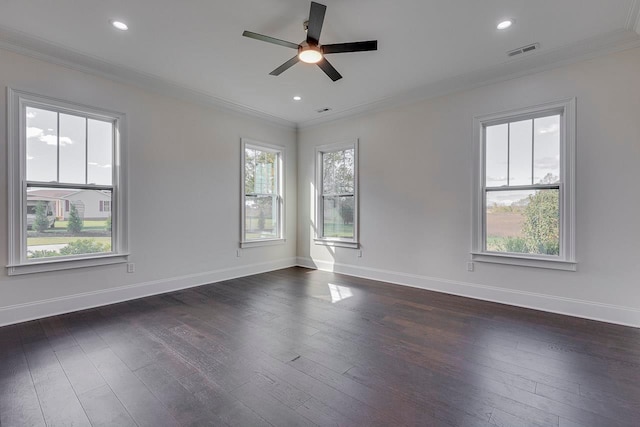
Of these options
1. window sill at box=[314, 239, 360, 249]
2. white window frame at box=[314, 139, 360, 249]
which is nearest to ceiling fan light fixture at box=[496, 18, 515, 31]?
white window frame at box=[314, 139, 360, 249]

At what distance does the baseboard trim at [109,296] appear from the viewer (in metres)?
3.22

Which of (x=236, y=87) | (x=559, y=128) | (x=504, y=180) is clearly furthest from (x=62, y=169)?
(x=559, y=128)

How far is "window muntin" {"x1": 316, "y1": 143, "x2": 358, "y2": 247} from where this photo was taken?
555 centimetres

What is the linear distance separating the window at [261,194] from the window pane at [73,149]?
228 cm

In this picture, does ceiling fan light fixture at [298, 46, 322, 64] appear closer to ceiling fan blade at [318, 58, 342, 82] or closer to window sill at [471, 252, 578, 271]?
ceiling fan blade at [318, 58, 342, 82]

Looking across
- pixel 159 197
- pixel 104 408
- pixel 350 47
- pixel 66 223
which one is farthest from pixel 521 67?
pixel 66 223

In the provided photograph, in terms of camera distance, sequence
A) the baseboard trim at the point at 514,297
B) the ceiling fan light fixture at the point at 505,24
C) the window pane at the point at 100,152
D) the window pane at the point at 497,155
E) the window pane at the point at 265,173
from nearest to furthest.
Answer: the ceiling fan light fixture at the point at 505,24
the baseboard trim at the point at 514,297
the window pane at the point at 100,152
the window pane at the point at 497,155
the window pane at the point at 265,173

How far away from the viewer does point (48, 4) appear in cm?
262

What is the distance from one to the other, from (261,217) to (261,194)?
1.45 feet

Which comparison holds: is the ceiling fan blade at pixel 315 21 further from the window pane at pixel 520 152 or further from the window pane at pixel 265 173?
the window pane at pixel 265 173

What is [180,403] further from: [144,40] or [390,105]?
[390,105]

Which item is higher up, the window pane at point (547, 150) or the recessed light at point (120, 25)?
the recessed light at point (120, 25)

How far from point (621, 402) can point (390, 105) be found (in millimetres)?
4291

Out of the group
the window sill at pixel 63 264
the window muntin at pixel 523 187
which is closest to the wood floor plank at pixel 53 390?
the window sill at pixel 63 264
